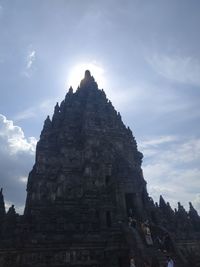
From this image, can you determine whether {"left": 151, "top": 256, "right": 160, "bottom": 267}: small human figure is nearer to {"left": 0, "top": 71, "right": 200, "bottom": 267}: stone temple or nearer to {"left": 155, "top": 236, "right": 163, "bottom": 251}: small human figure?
{"left": 0, "top": 71, "right": 200, "bottom": 267}: stone temple

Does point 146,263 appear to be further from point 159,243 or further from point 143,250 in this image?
point 159,243

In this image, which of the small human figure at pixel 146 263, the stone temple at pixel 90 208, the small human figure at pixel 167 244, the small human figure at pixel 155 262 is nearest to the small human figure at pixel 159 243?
the stone temple at pixel 90 208

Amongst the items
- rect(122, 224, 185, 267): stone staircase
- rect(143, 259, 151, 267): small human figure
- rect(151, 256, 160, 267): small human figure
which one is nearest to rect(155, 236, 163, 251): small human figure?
rect(122, 224, 185, 267): stone staircase

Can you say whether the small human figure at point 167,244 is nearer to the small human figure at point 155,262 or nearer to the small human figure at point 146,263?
the small human figure at point 155,262

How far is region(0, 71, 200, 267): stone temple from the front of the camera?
765 inches

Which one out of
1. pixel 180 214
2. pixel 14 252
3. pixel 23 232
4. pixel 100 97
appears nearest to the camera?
pixel 14 252

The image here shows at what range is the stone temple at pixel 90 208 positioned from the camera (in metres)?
19.4

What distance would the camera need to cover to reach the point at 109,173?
1208 inches

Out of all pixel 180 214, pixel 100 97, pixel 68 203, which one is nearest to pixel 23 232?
pixel 68 203

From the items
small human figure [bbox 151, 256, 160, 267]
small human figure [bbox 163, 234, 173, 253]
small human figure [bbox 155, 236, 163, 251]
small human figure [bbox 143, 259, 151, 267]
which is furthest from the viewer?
small human figure [bbox 155, 236, 163, 251]

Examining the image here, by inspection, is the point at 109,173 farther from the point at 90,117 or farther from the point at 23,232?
the point at 23,232

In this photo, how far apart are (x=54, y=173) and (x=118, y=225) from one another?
11486mm

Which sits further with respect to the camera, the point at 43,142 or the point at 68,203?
the point at 43,142

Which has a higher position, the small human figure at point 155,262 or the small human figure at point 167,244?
the small human figure at point 167,244
